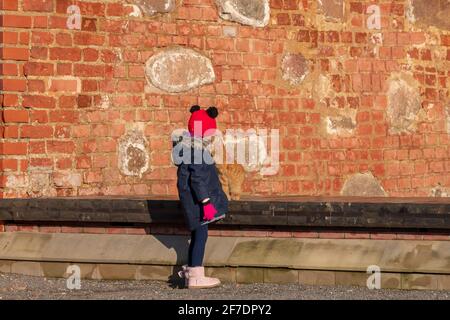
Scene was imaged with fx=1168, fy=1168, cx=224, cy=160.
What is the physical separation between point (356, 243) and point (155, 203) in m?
1.83

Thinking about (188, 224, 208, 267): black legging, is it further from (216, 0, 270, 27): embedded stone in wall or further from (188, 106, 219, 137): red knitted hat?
(216, 0, 270, 27): embedded stone in wall

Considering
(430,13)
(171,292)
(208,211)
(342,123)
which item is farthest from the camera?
(430,13)

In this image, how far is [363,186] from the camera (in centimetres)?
1384

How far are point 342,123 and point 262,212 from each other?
4046 mm

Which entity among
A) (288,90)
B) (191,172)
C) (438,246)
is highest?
(288,90)

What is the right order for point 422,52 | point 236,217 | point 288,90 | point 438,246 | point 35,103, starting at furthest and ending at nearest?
1. point 422,52
2. point 288,90
3. point 35,103
4. point 236,217
5. point 438,246

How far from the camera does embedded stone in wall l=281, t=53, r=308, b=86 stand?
13.3 meters

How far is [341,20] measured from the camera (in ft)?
45.2

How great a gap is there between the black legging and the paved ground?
25cm

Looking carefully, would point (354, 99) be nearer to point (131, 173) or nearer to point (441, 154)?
point (441, 154)

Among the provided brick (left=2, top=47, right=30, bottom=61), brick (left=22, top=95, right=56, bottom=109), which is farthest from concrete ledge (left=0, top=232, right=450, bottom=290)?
brick (left=2, top=47, right=30, bottom=61)

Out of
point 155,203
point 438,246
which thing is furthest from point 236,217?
point 438,246

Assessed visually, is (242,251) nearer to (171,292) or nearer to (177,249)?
(177,249)

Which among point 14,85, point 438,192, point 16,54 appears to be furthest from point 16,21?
point 438,192
